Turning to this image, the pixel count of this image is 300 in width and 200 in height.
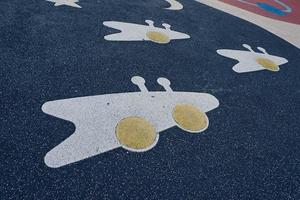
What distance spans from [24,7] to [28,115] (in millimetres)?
2749

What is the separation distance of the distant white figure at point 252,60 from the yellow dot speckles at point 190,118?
1.52 m

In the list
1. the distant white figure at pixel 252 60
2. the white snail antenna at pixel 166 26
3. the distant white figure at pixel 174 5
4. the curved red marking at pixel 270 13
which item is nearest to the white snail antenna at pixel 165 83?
the distant white figure at pixel 252 60

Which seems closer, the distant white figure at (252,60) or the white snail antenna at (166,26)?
the distant white figure at (252,60)

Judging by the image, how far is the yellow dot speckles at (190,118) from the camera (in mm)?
3320

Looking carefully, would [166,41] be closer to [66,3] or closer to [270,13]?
[66,3]

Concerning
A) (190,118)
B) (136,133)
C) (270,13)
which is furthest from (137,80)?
(270,13)

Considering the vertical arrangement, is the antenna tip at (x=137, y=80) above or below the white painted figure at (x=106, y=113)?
above

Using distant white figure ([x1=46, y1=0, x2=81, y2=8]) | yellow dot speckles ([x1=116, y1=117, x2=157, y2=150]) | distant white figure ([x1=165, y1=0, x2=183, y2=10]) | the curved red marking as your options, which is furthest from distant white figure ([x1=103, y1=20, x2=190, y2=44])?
the curved red marking

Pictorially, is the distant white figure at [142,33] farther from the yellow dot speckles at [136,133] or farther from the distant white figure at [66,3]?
the yellow dot speckles at [136,133]

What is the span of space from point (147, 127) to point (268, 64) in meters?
3.05

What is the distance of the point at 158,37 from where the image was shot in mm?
5016

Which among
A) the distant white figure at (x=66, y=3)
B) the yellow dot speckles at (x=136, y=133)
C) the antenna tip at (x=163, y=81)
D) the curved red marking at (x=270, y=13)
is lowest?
the yellow dot speckles at (x=136, y=133)

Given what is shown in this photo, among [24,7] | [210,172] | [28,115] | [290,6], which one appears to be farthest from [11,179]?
→ [290,6]

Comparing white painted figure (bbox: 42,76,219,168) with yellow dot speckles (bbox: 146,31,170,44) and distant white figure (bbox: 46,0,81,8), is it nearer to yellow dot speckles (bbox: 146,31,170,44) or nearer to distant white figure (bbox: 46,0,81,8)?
yellow dot speckles (bbox: 146,31,170,44)
